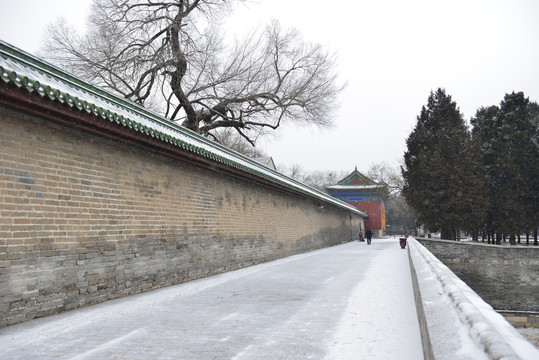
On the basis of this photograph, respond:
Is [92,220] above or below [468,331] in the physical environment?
above

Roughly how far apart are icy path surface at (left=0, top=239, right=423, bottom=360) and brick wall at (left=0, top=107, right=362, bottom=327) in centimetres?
35

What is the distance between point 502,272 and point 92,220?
19433mm

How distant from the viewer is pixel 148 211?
22.5 feet

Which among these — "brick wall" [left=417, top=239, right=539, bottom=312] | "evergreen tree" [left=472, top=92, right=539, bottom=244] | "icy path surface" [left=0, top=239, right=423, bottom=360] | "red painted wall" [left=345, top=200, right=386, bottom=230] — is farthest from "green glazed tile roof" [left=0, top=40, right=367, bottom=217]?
"red painted wall" [left=345, top=200, right=386, bottom=230]

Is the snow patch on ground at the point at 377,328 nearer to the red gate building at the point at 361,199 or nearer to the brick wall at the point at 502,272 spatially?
the brick wall at the point at 502,272

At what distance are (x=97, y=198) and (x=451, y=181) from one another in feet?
77.6

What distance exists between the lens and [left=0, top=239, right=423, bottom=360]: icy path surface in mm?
3293

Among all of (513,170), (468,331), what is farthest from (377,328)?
(513,170)

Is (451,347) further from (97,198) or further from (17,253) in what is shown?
(97,198)

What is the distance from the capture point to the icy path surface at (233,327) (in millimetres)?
3293

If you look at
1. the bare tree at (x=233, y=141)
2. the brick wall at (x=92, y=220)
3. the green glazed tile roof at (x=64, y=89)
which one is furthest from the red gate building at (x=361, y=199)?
the green glazed tile roof at (x=64, y=89)

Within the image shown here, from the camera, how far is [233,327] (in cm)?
412

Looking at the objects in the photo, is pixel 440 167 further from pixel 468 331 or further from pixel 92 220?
pixel 468 331

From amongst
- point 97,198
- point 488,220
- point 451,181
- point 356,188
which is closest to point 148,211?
point 97,198
